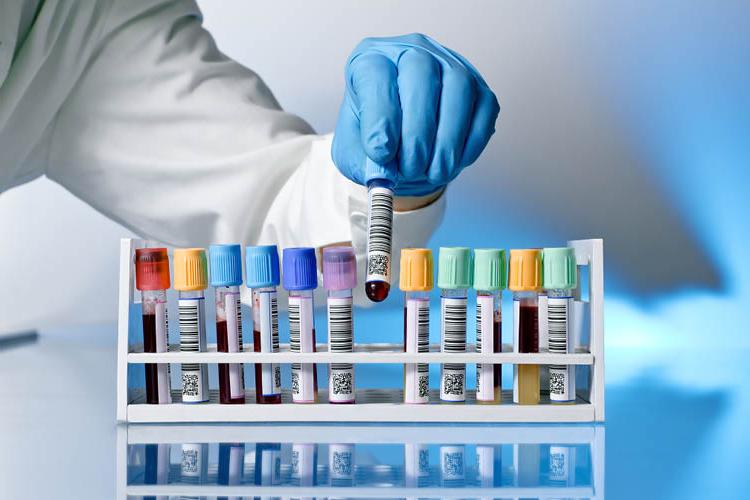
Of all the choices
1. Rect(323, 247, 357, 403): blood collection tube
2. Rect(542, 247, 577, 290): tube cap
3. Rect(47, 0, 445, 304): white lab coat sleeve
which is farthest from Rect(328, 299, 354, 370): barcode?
Rect(47, 0, 445, 304): white lab coat sleeve

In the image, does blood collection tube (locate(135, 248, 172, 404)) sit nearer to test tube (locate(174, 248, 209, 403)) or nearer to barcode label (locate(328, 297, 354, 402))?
test tube (locate(174, 248, 209, 403))

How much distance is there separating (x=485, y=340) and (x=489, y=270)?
72 mm

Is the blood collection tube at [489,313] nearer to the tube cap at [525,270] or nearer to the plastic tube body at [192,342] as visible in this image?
the tube cap at [525,270]

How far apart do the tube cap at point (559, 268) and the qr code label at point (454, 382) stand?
0.43 feet

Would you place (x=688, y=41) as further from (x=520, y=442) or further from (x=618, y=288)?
(x=520, y=442)

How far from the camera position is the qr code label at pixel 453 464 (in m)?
0.90

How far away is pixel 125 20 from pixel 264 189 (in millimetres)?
A: 403

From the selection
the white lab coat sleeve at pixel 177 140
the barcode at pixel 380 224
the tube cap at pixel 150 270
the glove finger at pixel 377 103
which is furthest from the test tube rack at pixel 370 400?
the white lab coat sleeve at pixel 177 140

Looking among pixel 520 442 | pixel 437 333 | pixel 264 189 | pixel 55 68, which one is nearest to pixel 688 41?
pixel 437 333

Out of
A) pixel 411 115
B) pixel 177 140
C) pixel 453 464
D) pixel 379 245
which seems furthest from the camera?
pixel 177 140

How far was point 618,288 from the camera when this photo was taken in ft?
7.49

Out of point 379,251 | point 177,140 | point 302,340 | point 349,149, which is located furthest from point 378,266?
point 177,140

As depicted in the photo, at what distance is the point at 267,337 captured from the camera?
3.55ft

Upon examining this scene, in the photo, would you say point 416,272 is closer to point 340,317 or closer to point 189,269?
point 340,317
